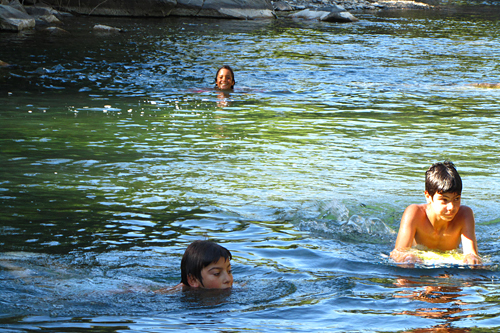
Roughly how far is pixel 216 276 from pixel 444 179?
2224mm

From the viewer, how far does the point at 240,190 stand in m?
8.42

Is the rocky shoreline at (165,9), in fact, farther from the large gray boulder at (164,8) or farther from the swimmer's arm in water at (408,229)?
the swimmer's arm in water at (408,229)

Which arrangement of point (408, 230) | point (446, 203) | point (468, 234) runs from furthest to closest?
point (408, 230), point (468, 234), point (446, 203)

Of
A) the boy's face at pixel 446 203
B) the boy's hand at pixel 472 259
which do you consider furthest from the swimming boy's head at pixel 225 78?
the boy's hand at pixel 472 259

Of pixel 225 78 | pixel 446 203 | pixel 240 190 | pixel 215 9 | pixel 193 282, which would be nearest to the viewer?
pixel 193 282

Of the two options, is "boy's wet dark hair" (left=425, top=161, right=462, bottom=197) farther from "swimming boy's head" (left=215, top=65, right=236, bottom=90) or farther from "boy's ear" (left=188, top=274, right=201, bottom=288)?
"swimming boy's head" (left=215, top=65, right=236, bottom=90)

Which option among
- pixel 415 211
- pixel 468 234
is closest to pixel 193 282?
pixel 415 211

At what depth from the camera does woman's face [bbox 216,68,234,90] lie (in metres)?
15.7

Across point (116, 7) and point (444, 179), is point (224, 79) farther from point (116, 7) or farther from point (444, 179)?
point (116, 7)

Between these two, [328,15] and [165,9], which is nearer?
[165,9]

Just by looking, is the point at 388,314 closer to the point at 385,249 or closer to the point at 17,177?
the point at 385,249

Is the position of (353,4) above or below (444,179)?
above

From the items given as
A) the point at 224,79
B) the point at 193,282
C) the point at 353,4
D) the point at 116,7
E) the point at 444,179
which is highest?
the point at 353,4

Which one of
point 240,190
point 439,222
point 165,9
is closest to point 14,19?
point 165,9
